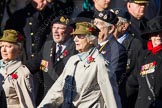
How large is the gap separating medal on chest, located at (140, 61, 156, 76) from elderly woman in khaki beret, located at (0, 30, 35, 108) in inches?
61.7

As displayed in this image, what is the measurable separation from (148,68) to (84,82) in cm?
124

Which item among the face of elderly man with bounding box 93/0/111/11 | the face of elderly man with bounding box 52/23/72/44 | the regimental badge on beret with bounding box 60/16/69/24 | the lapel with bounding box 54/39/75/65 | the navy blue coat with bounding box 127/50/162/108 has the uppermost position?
the face of elderly man with bounding box 93/0/111/11

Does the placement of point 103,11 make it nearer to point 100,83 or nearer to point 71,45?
point 71,45

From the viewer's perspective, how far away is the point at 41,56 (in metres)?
13.6

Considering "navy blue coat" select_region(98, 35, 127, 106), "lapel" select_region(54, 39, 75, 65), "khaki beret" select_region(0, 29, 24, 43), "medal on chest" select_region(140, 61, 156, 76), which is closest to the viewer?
"medal on chest" select_region(140, 61, 156, 76)

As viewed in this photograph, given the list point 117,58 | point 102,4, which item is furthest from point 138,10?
point 117,58

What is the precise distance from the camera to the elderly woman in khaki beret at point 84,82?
11453mm

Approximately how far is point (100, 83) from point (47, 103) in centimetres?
76

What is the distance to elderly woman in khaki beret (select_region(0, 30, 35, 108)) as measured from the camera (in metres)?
12.7

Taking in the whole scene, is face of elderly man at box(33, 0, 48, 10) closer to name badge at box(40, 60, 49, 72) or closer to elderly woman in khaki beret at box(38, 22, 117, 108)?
name badge at box(40, 60, 49, 72)

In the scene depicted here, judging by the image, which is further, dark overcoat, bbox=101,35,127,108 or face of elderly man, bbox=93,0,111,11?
face of elderly man, bbox=93,0,111,11

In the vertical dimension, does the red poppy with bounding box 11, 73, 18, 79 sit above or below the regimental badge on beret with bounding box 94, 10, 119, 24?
below

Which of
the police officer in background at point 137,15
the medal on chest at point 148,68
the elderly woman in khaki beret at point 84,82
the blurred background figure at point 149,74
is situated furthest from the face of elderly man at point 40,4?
the elderly woman in khaki beret at point 84,82

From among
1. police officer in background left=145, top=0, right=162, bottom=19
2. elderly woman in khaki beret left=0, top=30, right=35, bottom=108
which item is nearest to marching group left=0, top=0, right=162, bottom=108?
elderly woman in khaki beret left=0, top=30, right=35, bottom=108
